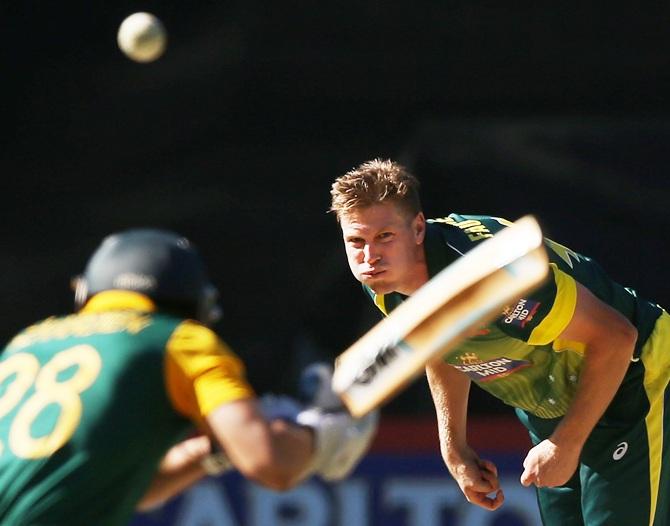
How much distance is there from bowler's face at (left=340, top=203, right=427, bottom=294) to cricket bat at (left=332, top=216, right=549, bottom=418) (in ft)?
2.00

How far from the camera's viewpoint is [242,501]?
669 centimetres

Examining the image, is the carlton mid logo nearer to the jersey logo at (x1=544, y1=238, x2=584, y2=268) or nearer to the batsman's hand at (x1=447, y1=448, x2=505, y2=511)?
the jersey logo at (x1=544, y1=238, x2=584, y2=268)

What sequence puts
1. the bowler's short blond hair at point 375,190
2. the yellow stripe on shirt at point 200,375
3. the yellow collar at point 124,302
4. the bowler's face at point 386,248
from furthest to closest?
1. the bowler's short blond hair at point 375,190
2. the bowler's face at point 386,248
3. the yellow collar at point 124,302
4. the yellow stripe on shirt at point 200,375

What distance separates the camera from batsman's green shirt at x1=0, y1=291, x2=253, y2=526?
296 centimetres

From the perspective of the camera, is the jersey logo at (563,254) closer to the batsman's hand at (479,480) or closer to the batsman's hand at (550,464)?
the batsman's hand at (550,464)

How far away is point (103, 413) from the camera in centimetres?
297

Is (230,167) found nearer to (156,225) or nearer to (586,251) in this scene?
(156,225)

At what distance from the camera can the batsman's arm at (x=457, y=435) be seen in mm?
4660

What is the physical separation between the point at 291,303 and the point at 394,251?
2.48 m

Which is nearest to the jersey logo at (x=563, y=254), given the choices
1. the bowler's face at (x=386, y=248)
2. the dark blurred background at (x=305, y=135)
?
the bowler's face at (x=386, y=248)

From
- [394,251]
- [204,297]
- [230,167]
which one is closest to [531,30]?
[230,167]

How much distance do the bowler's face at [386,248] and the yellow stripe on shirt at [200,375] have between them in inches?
52.4

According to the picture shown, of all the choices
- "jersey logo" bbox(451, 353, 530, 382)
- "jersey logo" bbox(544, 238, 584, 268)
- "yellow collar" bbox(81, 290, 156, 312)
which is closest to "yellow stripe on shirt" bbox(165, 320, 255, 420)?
"yellow collar" bbox(81, 290, 156, 312)

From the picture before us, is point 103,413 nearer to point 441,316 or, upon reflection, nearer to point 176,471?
point 176,471
